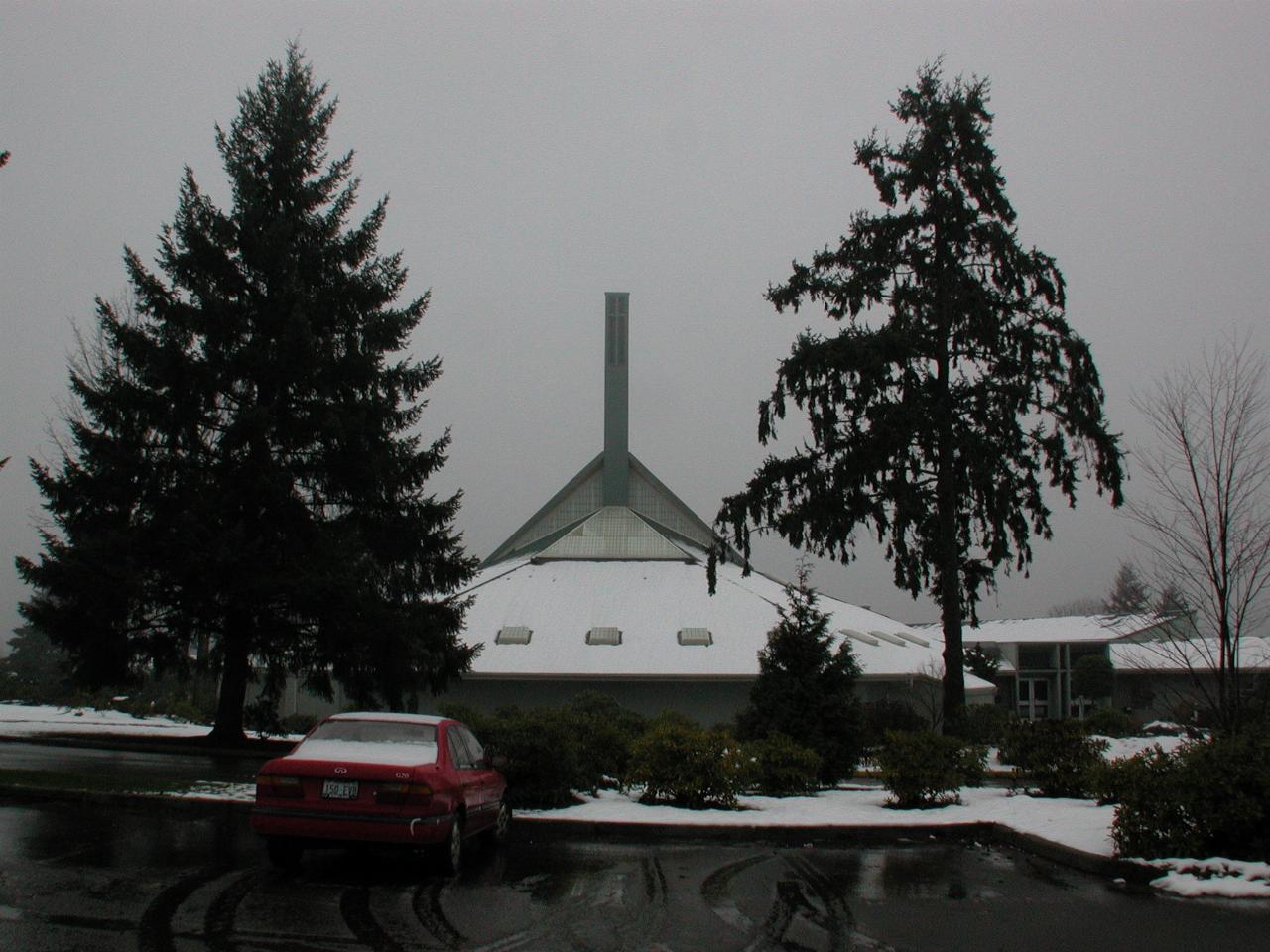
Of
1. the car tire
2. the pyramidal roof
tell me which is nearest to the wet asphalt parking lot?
the car tire

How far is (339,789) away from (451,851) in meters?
1.06

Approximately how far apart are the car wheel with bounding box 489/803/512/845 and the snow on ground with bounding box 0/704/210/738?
15.4 metres

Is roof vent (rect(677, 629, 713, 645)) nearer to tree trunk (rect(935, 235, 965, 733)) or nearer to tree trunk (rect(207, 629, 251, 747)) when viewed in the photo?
tree trunk (rect(935, 235, 965, 733))

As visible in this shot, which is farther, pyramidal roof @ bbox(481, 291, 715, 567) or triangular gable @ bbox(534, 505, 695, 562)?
pyramidal roof @ bbox(481, 291, 715, 567)

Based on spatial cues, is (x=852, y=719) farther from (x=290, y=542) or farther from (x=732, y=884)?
(x=290, y=542)

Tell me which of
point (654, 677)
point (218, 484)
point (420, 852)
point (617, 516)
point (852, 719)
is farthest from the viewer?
point (617, 516)

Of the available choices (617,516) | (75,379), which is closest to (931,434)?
(75,379)

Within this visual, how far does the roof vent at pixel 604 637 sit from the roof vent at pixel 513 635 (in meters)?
2.16

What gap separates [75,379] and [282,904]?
56.9 ft

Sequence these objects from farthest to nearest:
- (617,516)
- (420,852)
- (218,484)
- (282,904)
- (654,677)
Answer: (617,516) < (654,677) < (218,484) < (420,852) < (282,904)

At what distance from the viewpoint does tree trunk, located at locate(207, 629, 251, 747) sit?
21672 mm

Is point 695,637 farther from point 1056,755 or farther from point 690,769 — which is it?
point 690,769

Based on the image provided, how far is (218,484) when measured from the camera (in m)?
21.4

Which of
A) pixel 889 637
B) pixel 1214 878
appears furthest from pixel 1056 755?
pixel 889 637
